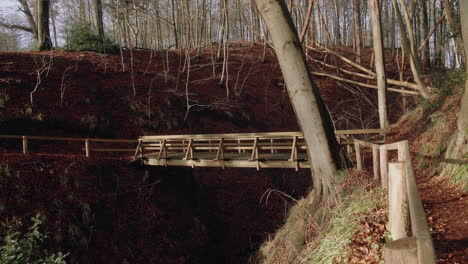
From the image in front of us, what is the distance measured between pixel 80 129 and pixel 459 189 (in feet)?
43.7

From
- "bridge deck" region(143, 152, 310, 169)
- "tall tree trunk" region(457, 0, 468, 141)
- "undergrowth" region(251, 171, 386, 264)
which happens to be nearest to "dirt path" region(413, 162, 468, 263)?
"undergrowth" region(251, 171, 386, 264)

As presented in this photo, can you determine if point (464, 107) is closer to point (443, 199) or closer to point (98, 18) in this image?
point (443, 199)

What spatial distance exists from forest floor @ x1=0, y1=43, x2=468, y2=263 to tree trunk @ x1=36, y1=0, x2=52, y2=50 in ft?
3.38

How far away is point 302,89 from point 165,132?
33.8 feet

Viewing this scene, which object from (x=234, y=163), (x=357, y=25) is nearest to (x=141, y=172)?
(x=234, y=163)

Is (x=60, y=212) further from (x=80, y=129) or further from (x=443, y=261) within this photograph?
(x=443, y=261)

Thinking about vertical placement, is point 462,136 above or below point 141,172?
above

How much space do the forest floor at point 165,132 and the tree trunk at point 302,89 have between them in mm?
1852

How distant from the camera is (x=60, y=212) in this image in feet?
28.8

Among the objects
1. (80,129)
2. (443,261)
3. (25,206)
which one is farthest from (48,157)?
(443,261)

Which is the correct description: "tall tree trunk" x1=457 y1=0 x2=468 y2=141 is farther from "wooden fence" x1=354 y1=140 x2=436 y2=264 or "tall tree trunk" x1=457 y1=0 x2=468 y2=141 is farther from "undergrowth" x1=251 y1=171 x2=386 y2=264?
"wooden fence" x1=354 y1=140 x2=436 y2=264

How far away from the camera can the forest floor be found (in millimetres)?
8984

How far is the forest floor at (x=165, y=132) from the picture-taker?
8.98 metres

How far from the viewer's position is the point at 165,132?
49.8 feet
